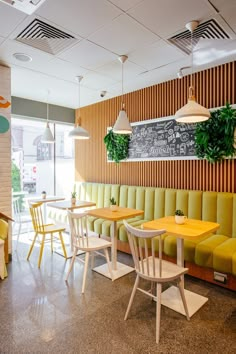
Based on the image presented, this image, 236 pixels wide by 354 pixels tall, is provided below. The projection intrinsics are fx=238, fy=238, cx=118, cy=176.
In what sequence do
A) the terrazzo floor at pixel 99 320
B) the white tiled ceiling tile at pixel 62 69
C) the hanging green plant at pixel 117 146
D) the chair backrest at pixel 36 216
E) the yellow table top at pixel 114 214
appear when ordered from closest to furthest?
the terrazzo floor at pixel 99 320
the yellow table top at pixel 114 214
the white tiled ceiling tile at pixel 62 69
the chair backrest at pixel 36 216
the hanging green plant at pixel 117 146

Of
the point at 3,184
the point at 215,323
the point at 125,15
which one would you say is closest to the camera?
the point at 215,323

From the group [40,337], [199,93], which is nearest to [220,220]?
[199,93]

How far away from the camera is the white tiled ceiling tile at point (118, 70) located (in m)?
3.59

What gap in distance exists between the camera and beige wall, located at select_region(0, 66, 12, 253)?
3.73 m

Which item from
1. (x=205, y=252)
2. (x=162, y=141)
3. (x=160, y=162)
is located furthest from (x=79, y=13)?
(x=205, y=252)

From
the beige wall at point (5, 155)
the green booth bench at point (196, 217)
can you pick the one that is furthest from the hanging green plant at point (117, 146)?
the beige wall at point (5, 155)

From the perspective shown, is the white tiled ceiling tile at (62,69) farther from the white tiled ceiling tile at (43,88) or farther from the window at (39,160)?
the window at (39,160)

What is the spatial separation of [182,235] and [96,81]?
10.5 ft

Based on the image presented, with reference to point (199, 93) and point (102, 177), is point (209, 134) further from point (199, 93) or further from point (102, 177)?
point (102, 177)

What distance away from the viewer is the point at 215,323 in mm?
2271

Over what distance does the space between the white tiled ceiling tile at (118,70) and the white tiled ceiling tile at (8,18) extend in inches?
55.1

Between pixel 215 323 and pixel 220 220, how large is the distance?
139 cm

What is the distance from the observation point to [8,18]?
8.12 ft

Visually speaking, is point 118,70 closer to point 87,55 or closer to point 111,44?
point 87,55
